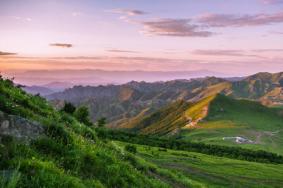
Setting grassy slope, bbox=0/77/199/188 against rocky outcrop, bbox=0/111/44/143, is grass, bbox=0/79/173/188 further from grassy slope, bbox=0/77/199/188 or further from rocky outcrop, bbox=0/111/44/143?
rocky outcrop, bbox=0/111/44/143

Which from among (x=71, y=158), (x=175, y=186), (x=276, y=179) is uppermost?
(x=71, y=158)

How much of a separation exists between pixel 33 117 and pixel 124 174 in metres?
5.00

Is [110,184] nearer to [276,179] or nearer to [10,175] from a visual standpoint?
[10,175]

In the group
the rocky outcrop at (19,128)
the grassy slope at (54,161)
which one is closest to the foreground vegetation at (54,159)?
the grassy slope at (54,161)

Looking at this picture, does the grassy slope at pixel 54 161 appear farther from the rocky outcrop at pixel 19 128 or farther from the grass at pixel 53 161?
the rocky outcrop at pixel 19 128

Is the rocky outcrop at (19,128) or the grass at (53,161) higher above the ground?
the rocky outcrop at (19,128)

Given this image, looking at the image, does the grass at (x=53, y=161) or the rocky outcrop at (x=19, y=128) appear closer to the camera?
the grass at (x=53, y=161)

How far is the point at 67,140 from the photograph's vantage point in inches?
716

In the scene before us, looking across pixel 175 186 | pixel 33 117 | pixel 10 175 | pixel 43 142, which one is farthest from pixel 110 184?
pixel 175 186

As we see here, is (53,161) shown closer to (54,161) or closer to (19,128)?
(54,161)

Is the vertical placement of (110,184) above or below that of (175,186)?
above

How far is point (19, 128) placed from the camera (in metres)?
16.6

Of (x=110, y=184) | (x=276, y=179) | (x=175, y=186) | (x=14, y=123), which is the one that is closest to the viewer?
(x=14, y=123)

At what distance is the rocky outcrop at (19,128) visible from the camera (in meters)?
16.0
